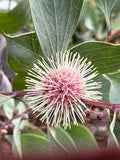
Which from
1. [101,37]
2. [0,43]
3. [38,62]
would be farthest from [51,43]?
[101,37]

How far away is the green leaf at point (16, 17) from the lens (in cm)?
107

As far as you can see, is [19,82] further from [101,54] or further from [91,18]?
[91,18]

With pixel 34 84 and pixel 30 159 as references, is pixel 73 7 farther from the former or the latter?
pixel 30 159

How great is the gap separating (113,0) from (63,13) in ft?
1.00

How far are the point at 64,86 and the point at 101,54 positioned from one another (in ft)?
0.40

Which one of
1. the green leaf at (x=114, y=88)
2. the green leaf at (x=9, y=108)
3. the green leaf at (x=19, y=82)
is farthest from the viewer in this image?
the green leaf at (x=9, y=108)

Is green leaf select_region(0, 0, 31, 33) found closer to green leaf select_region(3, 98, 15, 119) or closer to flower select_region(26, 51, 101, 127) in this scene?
flower select_region(26, 51, 101, 127)

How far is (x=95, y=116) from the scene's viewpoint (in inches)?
29.9

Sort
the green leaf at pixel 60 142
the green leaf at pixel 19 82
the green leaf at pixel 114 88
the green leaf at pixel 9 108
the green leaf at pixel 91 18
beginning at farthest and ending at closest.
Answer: the green leaf at pixel 91 18 < the green leaf at pixel 9 108 < the green leaf at pixel 19 82 < the green leaf at pixel 114 88 < the green leaf at pixel 60 142

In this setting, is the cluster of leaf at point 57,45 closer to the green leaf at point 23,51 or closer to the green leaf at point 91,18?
the green leaf at point 23,51

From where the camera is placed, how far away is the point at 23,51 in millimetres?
791

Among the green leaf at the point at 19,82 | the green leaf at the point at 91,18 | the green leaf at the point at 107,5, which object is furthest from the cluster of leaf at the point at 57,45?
the green leaf at the point at 91,18

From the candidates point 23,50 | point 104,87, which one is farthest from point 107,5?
point 23,50

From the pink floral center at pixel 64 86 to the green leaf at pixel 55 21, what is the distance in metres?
0.06
